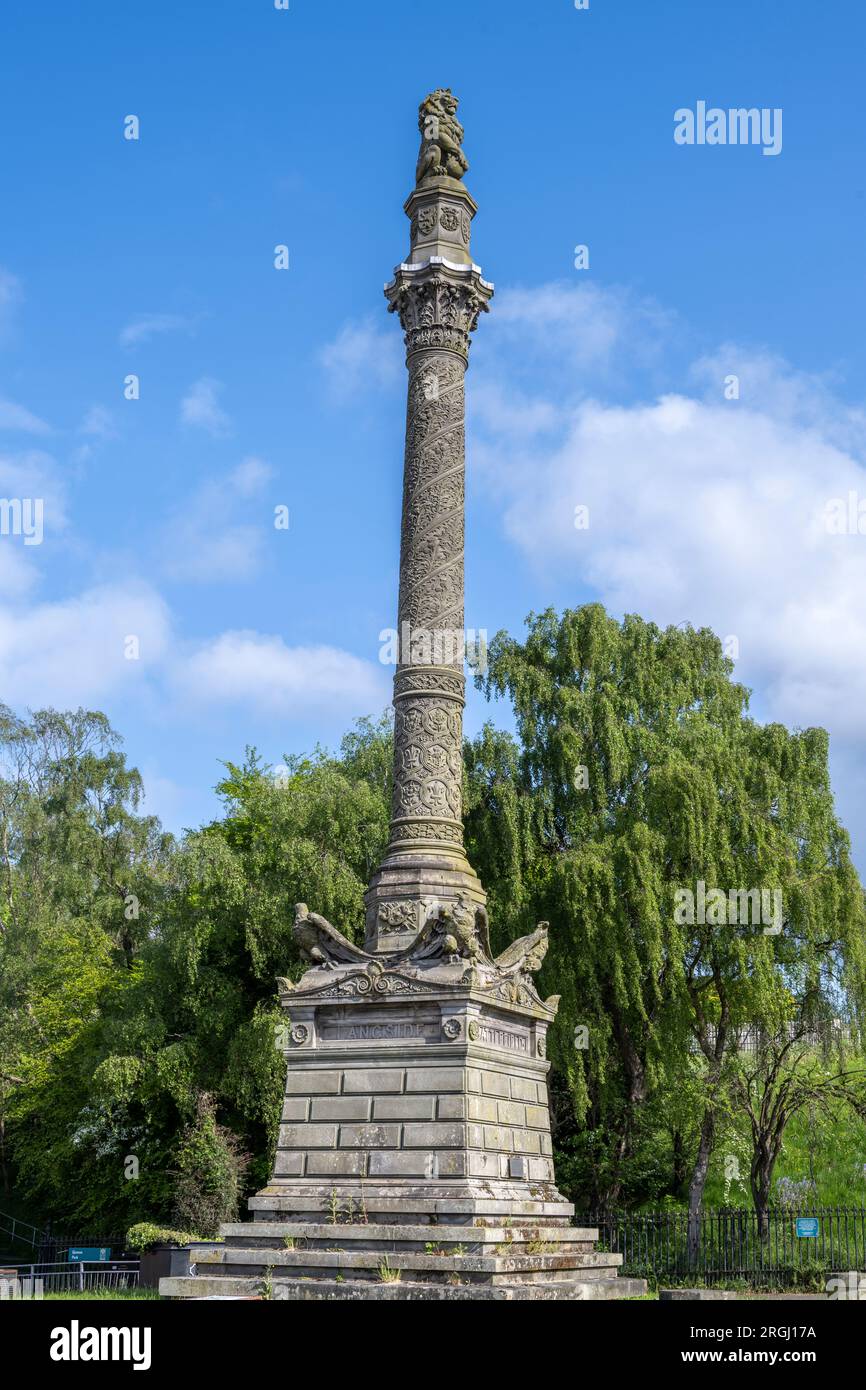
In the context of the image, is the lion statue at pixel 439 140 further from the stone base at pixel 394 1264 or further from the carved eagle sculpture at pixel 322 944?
the stone base at pixel 394 1264

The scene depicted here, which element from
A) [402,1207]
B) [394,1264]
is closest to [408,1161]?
[402,1207]

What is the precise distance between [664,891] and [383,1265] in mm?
14570

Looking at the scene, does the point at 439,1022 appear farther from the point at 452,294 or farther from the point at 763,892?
the point at 763,892

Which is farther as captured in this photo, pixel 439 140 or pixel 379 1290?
pixel 439 140

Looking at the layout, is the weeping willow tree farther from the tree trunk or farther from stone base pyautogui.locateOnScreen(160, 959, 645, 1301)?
stone base pyautogui.locateOnScreen(160, 959, 645, 1301)

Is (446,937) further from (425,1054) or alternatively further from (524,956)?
(524,956)

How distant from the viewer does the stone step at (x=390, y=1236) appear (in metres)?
13.0

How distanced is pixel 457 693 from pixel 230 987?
48.1 feet

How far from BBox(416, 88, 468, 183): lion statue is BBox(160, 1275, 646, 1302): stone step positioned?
14758 mm

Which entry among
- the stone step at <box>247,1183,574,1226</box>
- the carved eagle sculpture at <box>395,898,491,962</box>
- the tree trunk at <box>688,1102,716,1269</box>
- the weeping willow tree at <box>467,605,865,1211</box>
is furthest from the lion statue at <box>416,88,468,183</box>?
the tree trunk at <box>688,1102,716,1269</box>

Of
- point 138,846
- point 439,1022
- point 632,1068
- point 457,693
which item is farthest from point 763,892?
point 138,846

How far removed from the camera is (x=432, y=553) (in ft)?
58.3

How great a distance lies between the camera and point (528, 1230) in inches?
547

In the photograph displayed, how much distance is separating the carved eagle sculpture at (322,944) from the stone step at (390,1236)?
2950 millimetres
